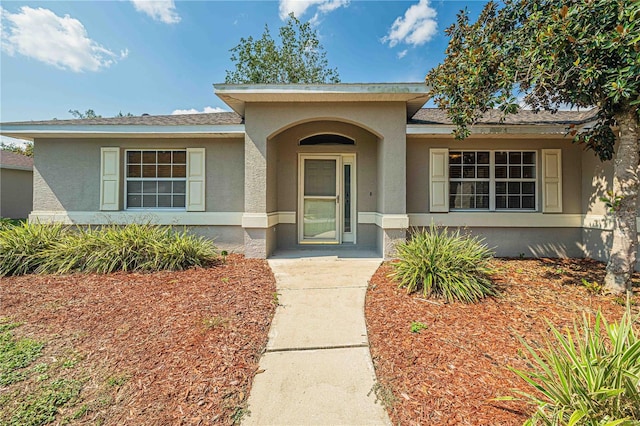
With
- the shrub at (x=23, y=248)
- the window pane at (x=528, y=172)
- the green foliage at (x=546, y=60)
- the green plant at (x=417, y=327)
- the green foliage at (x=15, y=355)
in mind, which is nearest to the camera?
the green foliage at (x=15, y=355)

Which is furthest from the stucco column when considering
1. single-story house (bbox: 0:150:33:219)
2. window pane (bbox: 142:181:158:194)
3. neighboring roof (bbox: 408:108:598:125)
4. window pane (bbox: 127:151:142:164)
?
Answer: single-story house (bbox: 0:150:33:219)

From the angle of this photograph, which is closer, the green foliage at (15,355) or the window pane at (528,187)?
the green foliage at (15,355)

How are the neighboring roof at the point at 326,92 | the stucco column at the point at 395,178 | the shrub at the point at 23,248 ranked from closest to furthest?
the shrub at the point at 23,248 < the neighboring roof at the point at 326,92 < the stucco column at the point at 395,178

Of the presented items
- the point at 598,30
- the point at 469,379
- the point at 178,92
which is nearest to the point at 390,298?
the point at 469,379

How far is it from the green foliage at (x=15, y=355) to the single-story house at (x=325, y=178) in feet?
12.4

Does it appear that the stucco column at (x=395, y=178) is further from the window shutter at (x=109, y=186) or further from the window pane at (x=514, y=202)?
the window shutter at (x=109, y=186)

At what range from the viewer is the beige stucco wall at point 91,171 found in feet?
23.6

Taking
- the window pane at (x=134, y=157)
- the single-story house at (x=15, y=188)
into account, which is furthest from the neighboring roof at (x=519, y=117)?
the single-story house at (x=15, y=188)

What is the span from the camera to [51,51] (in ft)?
35.3

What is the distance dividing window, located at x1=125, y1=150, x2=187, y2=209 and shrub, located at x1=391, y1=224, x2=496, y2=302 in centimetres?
584

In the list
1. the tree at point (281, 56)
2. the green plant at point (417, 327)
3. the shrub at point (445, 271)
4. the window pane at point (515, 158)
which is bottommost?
the green plant at point (417, 327)

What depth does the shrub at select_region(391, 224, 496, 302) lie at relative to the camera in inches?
162

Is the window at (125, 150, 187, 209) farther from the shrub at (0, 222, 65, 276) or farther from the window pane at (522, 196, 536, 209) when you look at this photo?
the window pane at (522, 196, 536, 209)

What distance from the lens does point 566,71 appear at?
3.91 meters
